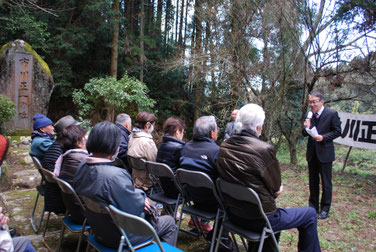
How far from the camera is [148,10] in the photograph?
50.3 ft

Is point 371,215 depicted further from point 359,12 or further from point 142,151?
point 359,12

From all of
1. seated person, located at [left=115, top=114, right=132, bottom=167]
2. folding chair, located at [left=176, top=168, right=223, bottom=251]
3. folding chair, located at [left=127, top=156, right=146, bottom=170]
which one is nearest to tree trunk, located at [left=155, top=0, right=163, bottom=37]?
seated person, located at [left=115, top=114, right=132, bottom=167]

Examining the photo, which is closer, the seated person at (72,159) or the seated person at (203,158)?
the seated person at (72,159)

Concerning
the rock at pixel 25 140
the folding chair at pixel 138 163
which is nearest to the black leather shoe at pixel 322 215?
the folding chair at pixel 138 163

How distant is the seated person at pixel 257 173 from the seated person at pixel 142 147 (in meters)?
1.23

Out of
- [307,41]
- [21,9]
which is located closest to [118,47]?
[21,9]

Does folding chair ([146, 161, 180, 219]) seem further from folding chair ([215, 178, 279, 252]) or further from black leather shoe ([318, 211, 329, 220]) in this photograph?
black leather shoe ([318, 211, 329, 220])

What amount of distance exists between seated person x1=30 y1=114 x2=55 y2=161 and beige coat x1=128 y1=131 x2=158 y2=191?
1.00 metres

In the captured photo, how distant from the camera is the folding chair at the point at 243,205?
6.04 feet

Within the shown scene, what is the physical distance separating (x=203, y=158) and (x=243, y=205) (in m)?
0.57

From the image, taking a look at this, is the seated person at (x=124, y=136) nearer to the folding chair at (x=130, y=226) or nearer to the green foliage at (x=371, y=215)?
the folding chair at (x=130, y=226)

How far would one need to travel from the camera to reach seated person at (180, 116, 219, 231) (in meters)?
2.36

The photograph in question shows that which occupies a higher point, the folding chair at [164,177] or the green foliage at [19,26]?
the green foliage at [19,26]

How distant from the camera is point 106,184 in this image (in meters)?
1.64
